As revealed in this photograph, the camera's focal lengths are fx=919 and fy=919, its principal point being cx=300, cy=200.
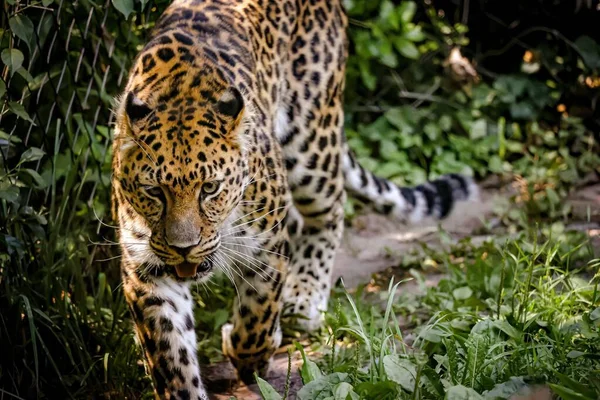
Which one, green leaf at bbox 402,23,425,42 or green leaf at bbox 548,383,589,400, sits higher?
green leaf at bbox 548,383,589,400

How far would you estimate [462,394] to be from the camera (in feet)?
12.4

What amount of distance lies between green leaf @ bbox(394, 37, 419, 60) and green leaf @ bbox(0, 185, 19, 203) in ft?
15.6

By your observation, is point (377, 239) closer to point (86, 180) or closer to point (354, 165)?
point (354, 165)

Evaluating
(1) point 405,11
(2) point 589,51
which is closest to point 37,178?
(1) point 405,11

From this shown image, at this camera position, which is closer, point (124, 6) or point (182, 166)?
point (182, 166)

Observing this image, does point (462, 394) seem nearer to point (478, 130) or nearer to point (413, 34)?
point (478, 130)

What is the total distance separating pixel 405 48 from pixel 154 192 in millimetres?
4832

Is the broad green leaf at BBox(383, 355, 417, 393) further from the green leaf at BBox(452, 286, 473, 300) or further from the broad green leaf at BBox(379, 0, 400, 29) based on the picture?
the broad green leaf at BBox(379, 0, 400, 29)

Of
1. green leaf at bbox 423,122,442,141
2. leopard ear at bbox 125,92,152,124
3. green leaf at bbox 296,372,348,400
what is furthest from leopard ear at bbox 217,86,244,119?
green leaf at bbox 423,122,442,141

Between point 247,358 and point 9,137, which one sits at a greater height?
point 9,137

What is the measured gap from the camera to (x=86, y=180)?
5.59 metres

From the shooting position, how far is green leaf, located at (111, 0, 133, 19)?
16.1 ft

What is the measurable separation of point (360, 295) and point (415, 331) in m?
0.95

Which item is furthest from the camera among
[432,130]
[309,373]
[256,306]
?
[432,130]
